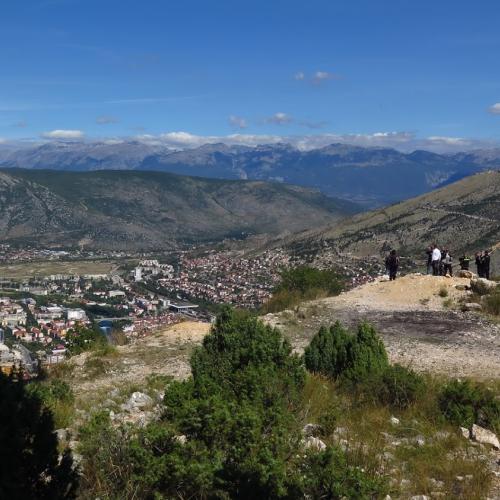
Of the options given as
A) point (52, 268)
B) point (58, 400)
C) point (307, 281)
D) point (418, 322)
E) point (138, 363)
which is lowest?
point (52, 268)

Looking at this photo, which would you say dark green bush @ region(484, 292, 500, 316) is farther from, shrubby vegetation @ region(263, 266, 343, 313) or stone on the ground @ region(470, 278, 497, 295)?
shrubby vegetation @ region(263, 266, 343, 313)

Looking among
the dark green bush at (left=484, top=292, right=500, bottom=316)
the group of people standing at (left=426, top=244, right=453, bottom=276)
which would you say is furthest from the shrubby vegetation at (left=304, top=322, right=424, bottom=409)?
the group of people standing at (left=426, top=244, right=453, bottom=276)

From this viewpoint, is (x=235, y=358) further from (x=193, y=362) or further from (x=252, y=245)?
(x=252, y=245)

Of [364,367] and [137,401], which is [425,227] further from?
[137,401]

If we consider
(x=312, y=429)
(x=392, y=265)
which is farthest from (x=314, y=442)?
(x=392, y=265)

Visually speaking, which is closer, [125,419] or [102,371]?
[125,419]

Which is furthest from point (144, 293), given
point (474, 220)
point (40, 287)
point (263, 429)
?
point (263, 429)
